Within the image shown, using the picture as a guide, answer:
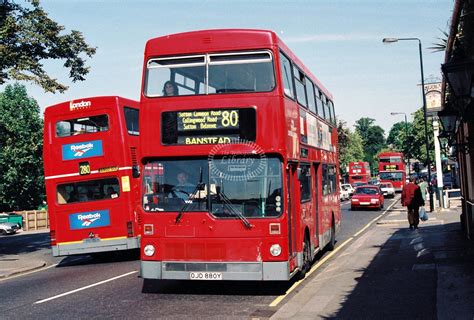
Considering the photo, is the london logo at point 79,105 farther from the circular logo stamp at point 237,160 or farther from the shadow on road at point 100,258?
the circular logo stamp at point 237,160

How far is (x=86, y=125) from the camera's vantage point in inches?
641

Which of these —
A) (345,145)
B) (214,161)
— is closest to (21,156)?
(214,161)

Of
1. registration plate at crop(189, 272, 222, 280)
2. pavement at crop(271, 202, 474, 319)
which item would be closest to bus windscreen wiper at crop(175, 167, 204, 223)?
registration plate at crop(189, 272, 222, 280)

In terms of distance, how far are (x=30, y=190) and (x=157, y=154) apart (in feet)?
166

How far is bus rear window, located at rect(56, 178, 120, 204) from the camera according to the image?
655 inches

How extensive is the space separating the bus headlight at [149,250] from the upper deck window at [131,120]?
6636 mm

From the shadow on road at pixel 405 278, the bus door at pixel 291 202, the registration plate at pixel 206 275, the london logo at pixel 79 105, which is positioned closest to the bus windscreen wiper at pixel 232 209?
the bus door at pixel 291 202

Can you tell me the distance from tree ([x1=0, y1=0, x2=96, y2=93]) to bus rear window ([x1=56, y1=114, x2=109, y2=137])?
7.68 metres

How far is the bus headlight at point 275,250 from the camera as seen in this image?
9.94 meters

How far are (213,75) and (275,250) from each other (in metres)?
3.15

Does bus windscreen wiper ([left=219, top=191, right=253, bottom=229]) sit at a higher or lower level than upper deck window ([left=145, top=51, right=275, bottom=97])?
lower

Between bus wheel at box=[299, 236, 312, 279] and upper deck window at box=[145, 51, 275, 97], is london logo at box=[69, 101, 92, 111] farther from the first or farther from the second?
bus wheel at box=[299, 236, 312, 279]

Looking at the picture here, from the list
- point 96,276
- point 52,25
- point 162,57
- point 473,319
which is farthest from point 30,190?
point 473,319

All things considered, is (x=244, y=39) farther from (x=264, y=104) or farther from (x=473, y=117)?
(x=473, y=117)
